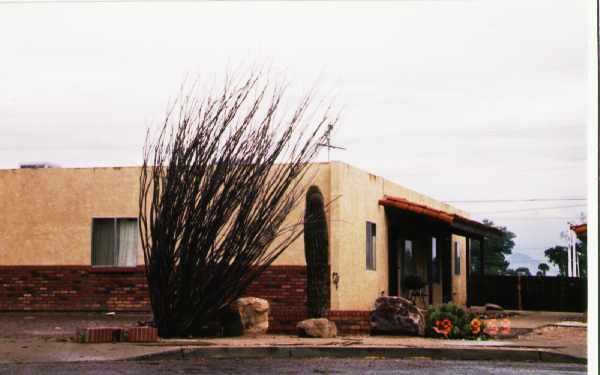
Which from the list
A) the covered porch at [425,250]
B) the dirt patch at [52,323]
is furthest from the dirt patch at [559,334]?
the dirt patch at [52,323]

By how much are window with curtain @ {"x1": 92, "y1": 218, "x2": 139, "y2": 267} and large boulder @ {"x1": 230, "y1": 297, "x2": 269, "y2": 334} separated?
653cm

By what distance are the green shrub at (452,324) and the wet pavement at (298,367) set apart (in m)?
3.10

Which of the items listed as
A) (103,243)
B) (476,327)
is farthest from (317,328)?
(103,243)

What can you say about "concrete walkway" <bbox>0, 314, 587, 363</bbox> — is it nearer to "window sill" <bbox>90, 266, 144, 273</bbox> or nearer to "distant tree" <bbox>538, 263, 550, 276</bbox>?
"window sill" <bbox>90, 266, 144, 273</bbox>

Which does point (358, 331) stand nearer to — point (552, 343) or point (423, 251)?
point (552, 343)

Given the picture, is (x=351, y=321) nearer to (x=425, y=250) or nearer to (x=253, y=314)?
(x=253, y=314)

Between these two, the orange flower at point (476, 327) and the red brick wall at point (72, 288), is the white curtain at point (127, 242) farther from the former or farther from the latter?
the orange flower at point (476, 327)

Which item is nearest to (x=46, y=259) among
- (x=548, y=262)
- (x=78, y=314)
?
(x=78, y=314)

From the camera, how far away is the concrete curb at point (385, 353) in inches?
490

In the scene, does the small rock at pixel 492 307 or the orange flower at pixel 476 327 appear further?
the small rock at pixel 492 307

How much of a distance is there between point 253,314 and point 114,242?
23.1ft

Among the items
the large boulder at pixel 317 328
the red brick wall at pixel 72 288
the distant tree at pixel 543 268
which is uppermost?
the distant tree at pixel 543 268

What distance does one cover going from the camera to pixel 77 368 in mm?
10500

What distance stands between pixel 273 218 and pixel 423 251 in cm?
1383
